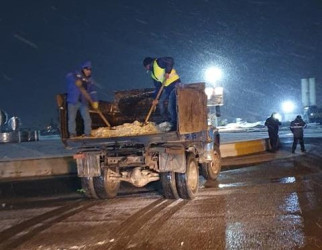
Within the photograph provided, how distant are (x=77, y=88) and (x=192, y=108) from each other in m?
2.33

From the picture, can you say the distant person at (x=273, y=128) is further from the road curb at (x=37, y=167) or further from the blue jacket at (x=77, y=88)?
the blue jacket at (x=77, y=88)

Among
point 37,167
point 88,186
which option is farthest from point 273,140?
point 88,186

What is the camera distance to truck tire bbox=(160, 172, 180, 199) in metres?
8.87

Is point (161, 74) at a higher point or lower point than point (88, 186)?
higher

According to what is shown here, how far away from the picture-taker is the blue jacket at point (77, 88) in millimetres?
9008

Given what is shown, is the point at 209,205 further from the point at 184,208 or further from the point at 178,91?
the point at 178,91

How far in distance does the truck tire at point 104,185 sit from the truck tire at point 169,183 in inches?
50.5

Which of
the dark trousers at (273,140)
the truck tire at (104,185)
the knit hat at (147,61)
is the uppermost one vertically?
the knit hat at (147,61)

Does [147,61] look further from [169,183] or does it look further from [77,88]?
[169,183]

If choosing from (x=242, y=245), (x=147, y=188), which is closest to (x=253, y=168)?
(x=147, y=188)

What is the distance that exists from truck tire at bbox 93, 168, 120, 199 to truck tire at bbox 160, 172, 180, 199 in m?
1.28

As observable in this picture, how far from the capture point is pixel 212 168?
1170cm

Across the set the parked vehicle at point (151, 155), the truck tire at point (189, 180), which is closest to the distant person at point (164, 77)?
the parked vehicle at point (151, 155)

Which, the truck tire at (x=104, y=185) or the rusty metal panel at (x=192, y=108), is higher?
the rusty metal panel at (x=192, y=108)
